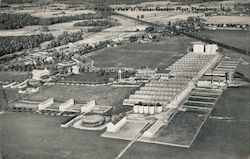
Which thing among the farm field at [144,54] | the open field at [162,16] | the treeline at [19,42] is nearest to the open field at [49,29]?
the treeline at [19,42]

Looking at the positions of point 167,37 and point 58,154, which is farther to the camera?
point 167,37

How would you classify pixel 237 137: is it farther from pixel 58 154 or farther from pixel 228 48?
pixel 228 48

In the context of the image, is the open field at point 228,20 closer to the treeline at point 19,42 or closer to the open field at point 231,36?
the open field at point 231,36

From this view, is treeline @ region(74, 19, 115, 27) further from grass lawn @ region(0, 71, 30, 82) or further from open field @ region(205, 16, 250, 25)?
grass lawn @ region(0, 71, 30, 82)

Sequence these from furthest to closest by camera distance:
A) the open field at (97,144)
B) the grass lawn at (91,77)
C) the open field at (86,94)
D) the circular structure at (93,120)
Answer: the grass lawn at (91,77)
the open field at (86,94)
the circular structure at (93,120)
the open field at (97,144)

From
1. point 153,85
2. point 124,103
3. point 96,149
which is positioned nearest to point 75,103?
point 124,103

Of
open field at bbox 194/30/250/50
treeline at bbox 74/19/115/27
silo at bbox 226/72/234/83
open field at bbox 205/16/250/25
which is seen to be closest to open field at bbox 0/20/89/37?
treeline at bbox 74/19/115/27

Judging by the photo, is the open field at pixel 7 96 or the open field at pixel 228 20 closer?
the open field at pixel 7 96
